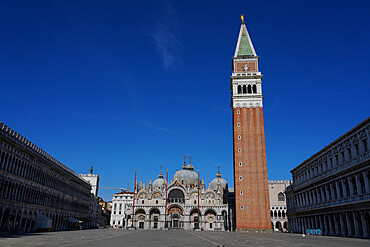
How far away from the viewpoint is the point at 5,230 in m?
32.1

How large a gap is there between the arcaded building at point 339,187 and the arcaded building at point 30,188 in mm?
36123

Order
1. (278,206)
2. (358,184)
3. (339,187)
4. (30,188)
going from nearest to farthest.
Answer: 1. (358,184)
2. (339,187)
3. (30,188)
4. (278,206)

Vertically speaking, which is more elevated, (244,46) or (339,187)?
(244,46)

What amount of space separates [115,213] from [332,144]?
78387 millimetres

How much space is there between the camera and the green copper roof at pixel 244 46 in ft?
223

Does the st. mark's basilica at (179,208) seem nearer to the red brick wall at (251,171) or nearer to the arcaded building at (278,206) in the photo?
the arcaded building at (278,206)

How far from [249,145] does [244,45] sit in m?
23.7

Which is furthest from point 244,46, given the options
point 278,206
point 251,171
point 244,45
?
point 278,206

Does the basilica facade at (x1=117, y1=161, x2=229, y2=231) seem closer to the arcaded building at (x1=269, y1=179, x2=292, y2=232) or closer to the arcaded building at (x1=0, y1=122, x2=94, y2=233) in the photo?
the arcaded building at (x1=269, y1=179, x2=292, y2=232)

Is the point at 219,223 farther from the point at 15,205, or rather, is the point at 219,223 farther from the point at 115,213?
the point at 15,205

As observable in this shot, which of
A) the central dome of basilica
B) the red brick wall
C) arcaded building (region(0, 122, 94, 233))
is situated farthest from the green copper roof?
arcaded building (region(0, 122, 94, 233))

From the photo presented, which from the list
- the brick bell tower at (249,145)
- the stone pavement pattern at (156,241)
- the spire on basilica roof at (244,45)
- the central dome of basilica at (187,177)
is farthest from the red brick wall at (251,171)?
the central dome of basilica at (187,177)

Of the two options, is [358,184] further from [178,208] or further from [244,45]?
[178,208]

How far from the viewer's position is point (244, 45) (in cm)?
6950
